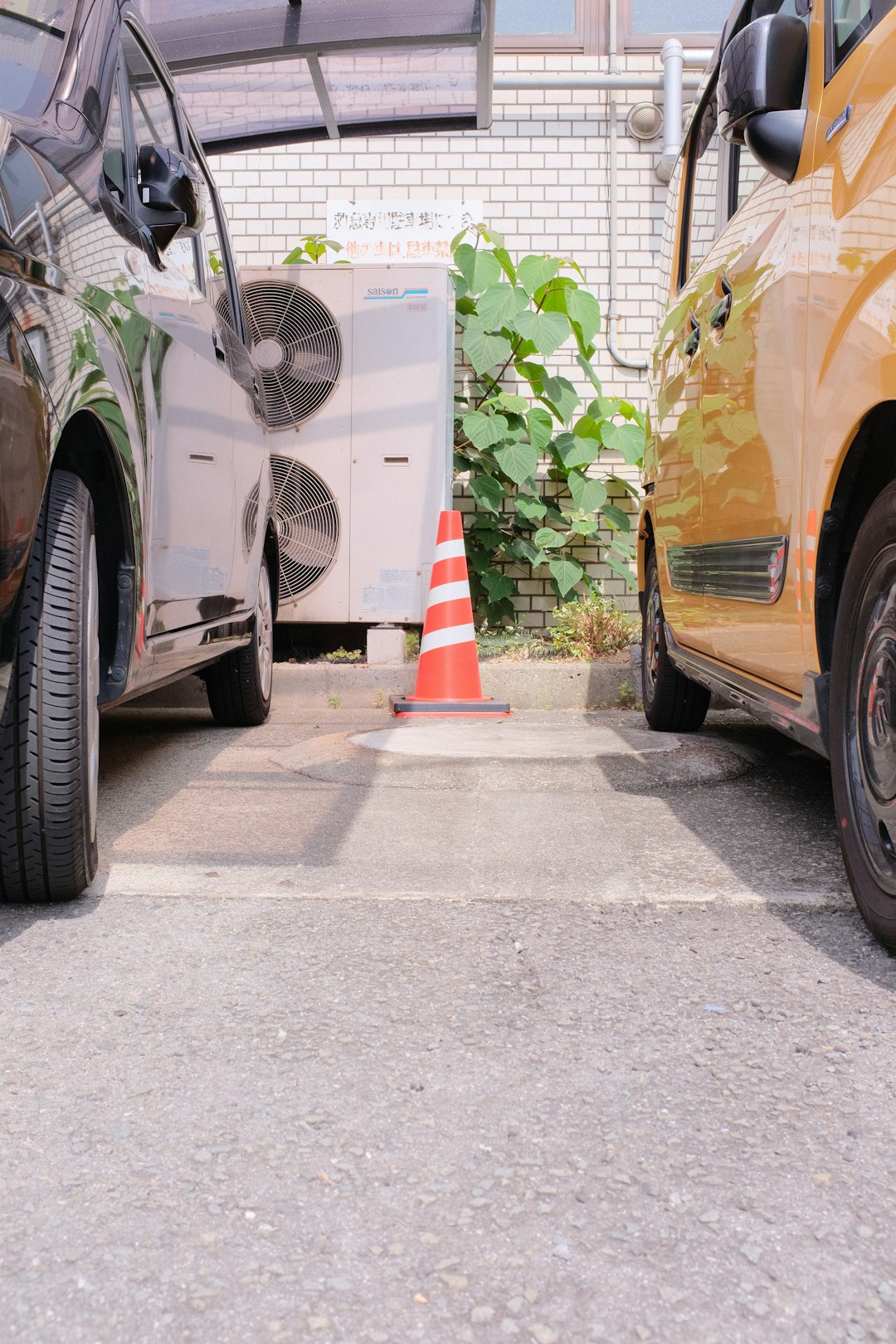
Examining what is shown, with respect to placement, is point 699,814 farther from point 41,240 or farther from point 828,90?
point 41,240

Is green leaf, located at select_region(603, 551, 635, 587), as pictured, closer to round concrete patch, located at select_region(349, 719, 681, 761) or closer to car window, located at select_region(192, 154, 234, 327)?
round concrete patch, located at select_region(349, 719, 681, 761)

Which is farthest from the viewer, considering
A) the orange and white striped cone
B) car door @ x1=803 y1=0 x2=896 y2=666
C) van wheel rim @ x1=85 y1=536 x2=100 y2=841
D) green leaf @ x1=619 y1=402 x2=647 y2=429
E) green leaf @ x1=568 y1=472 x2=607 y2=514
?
green leaf @ x1=619 y1=402 x2=647 y2=429

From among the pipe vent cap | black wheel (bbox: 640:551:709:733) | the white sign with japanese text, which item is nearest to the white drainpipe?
the pipe vent cap

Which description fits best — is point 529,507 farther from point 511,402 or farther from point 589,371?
point 589,371

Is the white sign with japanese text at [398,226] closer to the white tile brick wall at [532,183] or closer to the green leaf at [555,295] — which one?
the white tile brick wall at [532,183]

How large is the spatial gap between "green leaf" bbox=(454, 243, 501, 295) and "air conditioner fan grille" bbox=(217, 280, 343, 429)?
1.11 metres

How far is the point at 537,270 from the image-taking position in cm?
661

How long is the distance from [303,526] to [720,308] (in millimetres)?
3294

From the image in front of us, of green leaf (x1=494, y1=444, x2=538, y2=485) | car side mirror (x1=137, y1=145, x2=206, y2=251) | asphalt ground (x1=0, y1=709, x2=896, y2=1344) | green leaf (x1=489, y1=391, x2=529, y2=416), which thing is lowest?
asphalt ground (x1=0, y1=709, x2=896, y2=1344)

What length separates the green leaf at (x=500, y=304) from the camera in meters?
6.50

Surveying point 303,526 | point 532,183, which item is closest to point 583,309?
point 532,183

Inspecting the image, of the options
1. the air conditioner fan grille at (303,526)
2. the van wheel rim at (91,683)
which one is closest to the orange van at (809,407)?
the van wheel rim at (91,683)

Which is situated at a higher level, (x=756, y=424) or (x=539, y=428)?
(x=539, y=428)

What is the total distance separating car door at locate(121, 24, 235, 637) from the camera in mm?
2744
